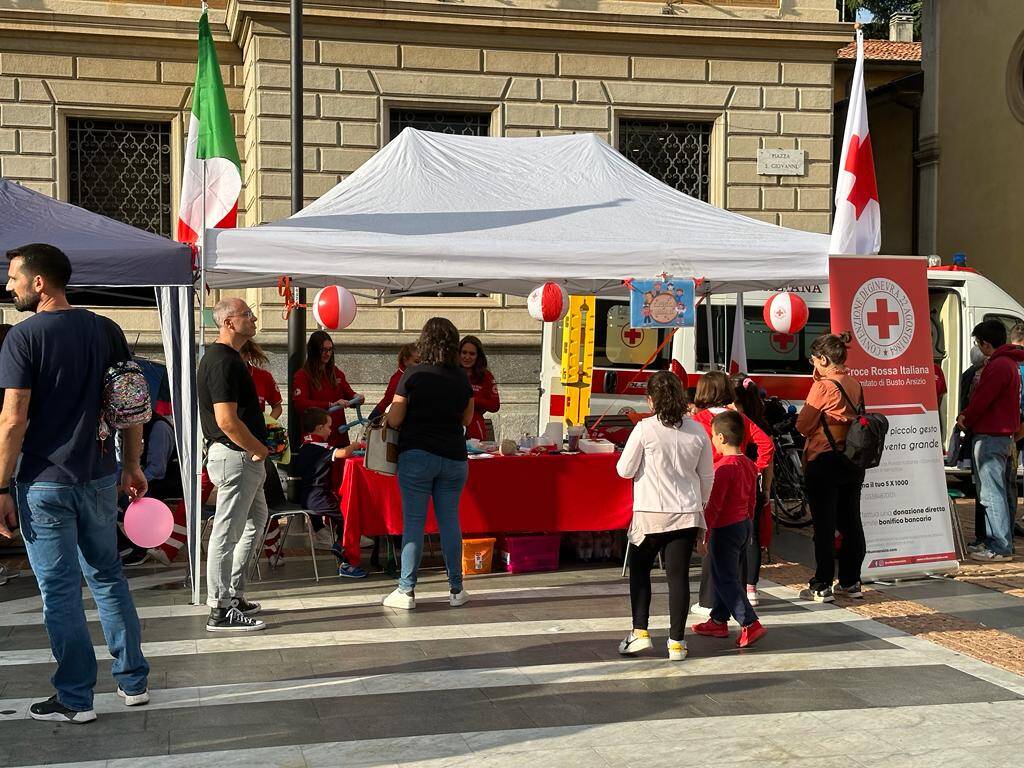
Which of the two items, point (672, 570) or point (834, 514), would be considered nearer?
point (672, 570)

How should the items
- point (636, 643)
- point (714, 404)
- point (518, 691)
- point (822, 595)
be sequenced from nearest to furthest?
point (518, 691), point (636, 643), point (714, 404), point (822, 595)

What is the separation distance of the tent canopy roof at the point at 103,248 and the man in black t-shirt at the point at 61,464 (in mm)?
2318

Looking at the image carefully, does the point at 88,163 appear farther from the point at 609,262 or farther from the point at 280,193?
the point at 609,262

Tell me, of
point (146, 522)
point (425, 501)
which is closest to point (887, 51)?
point (425, 501)

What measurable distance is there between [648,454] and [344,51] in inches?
438

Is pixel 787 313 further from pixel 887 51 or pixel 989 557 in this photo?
pixel 887 51

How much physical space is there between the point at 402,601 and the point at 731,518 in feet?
7.04

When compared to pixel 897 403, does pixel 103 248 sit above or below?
above

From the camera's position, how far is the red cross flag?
8.55 metres

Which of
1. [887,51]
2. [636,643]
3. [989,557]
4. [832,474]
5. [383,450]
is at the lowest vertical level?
[989,557]

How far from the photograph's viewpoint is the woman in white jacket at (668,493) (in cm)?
604

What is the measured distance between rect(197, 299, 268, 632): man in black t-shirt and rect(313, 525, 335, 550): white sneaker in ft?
5.85

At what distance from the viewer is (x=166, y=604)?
7.52 meters

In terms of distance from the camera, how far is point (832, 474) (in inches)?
298
